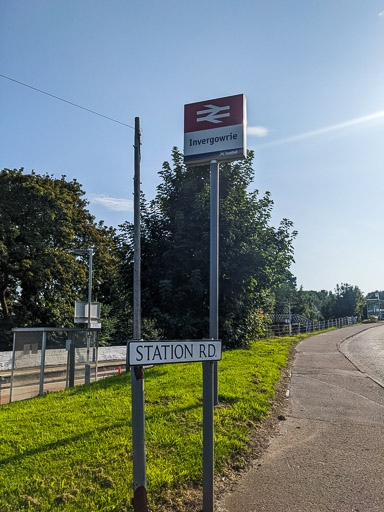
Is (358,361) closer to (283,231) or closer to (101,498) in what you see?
(283,231)

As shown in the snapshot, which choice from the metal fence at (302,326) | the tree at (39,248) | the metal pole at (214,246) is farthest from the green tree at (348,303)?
the metal pole at (214,246)

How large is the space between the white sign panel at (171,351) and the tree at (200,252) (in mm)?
8051

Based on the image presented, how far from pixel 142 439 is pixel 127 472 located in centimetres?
127

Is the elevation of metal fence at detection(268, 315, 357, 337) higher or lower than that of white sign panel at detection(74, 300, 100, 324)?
lower

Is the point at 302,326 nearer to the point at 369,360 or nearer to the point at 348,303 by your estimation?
the point at 348,303

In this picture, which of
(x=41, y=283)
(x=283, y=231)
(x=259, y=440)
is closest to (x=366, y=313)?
(x=41, y=283)

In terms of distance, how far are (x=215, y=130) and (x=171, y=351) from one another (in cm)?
461

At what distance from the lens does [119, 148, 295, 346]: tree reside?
12047 millimetres

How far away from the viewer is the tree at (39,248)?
26906mm

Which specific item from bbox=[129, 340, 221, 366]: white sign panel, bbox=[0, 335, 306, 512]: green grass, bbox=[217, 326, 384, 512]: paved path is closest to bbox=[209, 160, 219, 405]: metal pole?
bbox=[0, 335, 306, 512]: green grass

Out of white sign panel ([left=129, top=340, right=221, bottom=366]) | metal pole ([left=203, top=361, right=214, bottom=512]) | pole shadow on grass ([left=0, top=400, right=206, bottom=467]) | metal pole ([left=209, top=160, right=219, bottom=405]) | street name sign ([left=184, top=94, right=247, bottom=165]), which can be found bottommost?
pole shadow on grass ([left=0, top=400, right=206, bottom=467])

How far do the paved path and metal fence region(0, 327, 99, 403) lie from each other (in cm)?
711

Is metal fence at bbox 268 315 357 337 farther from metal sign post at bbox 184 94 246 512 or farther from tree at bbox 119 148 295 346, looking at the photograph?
metal sign post at bbox 184 94 246 512

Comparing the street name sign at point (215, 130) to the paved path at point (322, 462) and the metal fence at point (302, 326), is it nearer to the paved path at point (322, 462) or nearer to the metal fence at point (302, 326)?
the paved path at point (322, 462)
